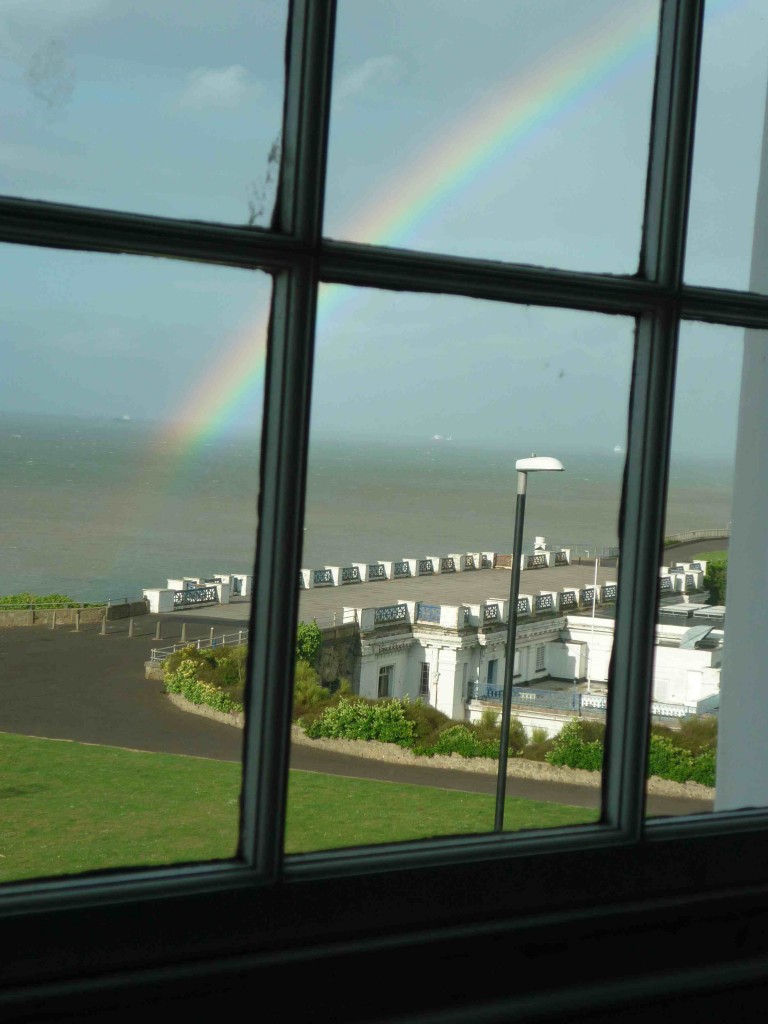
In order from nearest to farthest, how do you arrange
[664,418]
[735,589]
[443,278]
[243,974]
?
[243,974] → [443,278] → [664,418] → [735,589]

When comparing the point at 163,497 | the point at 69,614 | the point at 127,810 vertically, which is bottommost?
the point at 127,810

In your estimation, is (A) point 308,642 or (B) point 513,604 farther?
(B) point 513,604

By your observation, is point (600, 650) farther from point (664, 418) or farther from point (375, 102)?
point (375, 102)

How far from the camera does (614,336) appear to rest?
1.17m

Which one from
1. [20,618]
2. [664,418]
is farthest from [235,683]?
[664,418]

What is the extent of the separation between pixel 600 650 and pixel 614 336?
37 centimetres

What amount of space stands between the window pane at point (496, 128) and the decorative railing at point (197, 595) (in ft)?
1.25

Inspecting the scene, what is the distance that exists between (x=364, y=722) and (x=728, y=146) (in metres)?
0.87

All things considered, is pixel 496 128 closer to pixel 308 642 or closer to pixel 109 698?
pixel 308 642

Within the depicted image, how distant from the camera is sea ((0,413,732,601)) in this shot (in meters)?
0.99

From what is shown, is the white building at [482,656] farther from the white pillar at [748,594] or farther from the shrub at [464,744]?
the white pillar at [748,594]

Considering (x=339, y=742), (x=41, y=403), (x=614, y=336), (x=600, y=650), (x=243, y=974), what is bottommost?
(x=243, y=974)

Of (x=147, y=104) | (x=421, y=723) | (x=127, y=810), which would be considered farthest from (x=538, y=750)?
(x=147, y=104)

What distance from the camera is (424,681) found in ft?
4.10
